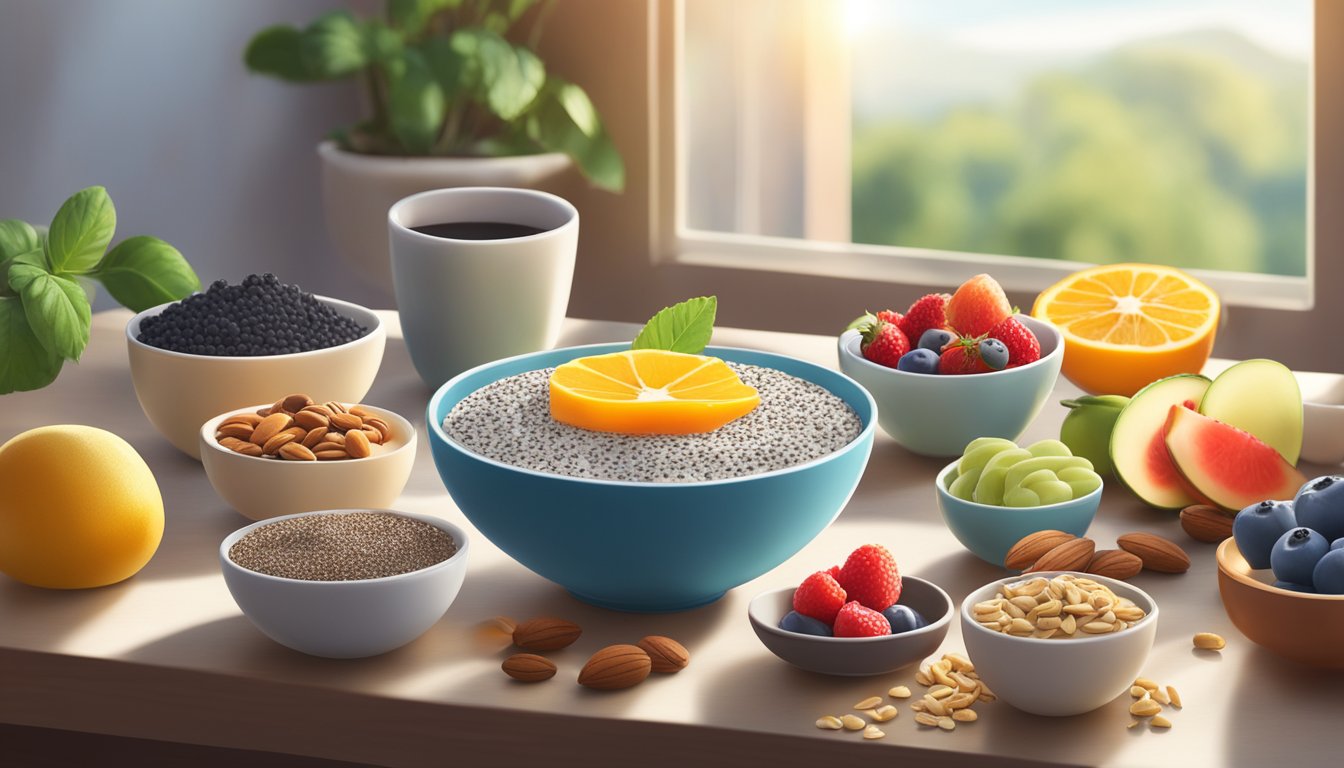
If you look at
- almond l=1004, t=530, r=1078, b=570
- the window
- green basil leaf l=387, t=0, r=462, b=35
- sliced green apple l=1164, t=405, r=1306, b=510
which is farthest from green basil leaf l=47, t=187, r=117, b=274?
the window

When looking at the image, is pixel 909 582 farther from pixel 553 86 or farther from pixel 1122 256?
pixel 1122 256

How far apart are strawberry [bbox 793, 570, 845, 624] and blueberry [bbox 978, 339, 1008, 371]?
1.58ft

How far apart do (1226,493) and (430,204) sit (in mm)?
929

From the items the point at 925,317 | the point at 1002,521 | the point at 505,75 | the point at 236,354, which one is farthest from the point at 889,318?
the point at 505,75

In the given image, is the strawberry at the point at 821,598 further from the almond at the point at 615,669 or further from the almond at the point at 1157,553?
the almond at the point at 1157,553

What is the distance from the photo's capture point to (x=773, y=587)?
1.31 meters

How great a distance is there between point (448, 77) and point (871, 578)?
2539mm

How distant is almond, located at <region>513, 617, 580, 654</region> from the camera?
3.86 feet

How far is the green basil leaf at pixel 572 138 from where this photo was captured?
3.67 metres

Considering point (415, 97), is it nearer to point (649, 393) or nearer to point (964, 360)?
point (964, 360)

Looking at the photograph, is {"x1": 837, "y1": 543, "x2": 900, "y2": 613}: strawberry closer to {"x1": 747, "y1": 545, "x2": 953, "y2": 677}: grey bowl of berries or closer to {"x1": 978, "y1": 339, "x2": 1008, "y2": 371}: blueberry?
{"x1": 747, "y1": 545, "x2": 953, "y2": 677}: grey bowl of berries

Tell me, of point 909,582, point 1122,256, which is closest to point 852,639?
point 909,582

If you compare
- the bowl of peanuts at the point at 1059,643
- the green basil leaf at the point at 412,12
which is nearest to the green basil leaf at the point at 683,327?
the bowl of peanuts at the point at 1059,643

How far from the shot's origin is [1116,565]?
129cm
